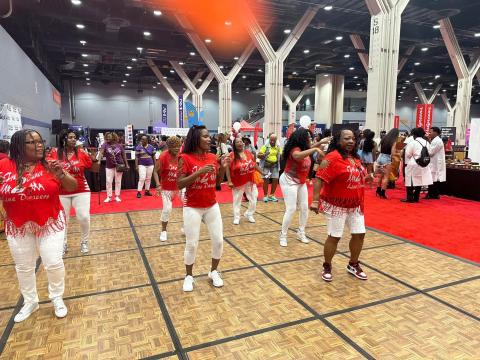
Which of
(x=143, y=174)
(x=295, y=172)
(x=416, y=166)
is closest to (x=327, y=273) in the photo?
(x=295, y=172)

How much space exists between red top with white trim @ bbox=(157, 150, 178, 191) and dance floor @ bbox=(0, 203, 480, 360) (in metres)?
0.90

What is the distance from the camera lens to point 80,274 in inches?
154

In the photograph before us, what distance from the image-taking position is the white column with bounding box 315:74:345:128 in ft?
81.3

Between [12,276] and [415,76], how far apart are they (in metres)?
30.7

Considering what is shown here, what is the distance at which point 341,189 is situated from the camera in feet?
11.4

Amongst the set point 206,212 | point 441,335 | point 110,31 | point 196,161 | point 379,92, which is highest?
point 110,31

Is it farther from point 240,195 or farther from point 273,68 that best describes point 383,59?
point 240,195

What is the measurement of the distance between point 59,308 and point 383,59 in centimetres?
1144

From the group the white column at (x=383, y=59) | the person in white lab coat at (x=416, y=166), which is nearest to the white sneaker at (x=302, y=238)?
the person in white lab coat at (x=416, y=166)

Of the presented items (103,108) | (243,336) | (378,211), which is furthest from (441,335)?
(103,108)

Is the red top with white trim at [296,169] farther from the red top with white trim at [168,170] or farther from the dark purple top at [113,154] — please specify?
the dark purple top at [113,154]

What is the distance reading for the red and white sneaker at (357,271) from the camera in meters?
3.76

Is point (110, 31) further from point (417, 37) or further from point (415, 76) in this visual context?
point (415, 76)

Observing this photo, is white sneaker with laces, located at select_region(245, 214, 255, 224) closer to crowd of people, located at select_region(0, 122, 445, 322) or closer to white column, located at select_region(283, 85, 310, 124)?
crowd of people, located at select_region(0, 122, 445, 322)
